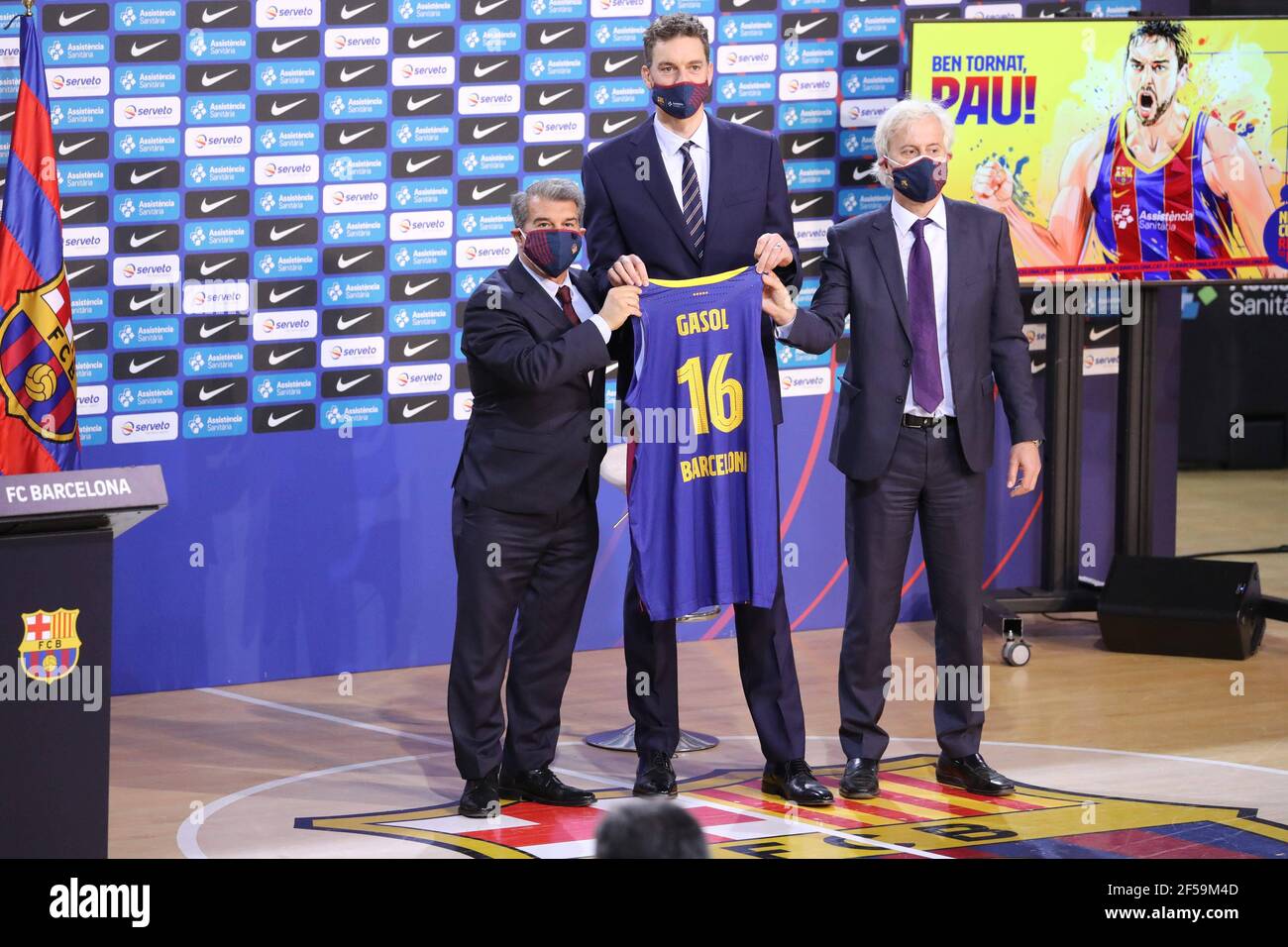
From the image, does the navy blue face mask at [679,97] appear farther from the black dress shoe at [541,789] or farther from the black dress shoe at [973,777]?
the black dress shoe at [973,777]

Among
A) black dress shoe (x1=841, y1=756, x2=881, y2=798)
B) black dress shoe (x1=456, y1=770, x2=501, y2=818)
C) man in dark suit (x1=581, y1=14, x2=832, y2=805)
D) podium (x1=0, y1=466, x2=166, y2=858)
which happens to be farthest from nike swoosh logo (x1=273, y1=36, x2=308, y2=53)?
black dress shoe (x1=841, y1=756, x2=881, y2=798)

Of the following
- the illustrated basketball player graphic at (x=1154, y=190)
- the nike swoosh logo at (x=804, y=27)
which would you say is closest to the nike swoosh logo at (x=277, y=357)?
the nike swoosh logo at (x=804, y=27)

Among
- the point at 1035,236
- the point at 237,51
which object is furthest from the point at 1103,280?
the point at 237,51

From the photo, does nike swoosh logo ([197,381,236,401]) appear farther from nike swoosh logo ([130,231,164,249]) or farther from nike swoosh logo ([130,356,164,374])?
nike swoosh logo ([130,231,164,249])

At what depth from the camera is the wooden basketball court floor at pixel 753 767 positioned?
4.54 m

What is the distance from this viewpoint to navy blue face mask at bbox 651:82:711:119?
15.3 feet

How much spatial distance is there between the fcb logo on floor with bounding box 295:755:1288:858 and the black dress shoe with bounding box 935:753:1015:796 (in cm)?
3

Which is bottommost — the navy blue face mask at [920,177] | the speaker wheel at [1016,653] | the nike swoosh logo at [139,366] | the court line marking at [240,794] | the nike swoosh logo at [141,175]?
the court line marking at [240,794]

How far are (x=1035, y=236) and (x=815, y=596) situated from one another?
65.6 inches

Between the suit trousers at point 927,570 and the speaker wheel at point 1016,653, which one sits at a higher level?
the suit trousers at point 927,570

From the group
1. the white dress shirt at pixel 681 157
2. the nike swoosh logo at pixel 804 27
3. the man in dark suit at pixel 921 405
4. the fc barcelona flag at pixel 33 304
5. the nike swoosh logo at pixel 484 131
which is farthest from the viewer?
the nike swoosh logo at pixel 804 27

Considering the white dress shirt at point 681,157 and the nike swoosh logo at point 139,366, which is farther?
the nike swoosh logo at point 139,366

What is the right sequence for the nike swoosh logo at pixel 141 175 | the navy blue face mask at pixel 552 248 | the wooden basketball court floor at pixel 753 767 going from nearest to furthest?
the wooden basketball court floor at pixel 753 767
the navy blue face mask at pixel 552 248
the nike swoosh logo at pixel 141 175

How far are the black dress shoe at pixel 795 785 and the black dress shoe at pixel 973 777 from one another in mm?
364
